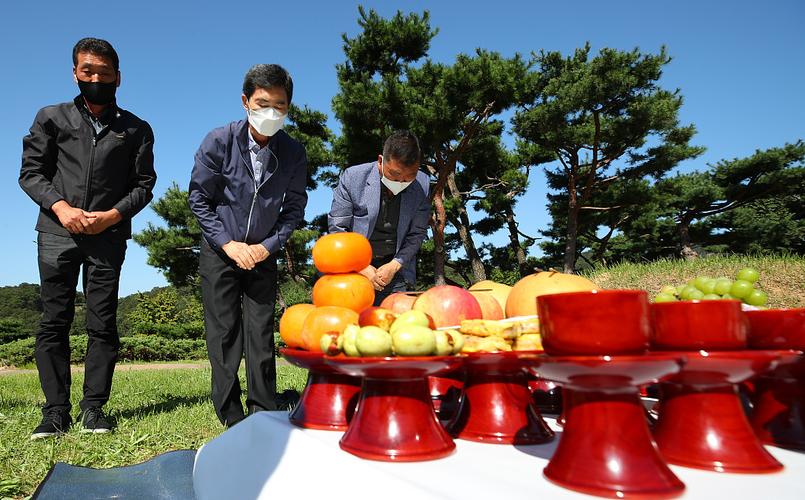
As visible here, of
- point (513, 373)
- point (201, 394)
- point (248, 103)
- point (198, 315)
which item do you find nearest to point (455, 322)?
point (513, 373)

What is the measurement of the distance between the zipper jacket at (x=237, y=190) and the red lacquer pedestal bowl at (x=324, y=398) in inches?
68.8

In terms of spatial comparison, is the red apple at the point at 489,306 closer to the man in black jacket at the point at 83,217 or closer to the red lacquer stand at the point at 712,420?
the red lacquer stand at the point at 712,420

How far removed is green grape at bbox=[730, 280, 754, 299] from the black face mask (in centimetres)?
318

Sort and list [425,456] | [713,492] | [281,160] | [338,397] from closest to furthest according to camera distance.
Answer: [713,492] < [425,456] < [338,397] < [281,160]

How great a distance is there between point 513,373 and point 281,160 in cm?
234

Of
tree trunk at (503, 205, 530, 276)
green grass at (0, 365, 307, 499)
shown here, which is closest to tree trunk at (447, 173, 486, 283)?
tree trunk at (503, 205, 530, 276)

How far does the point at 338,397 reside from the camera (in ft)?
3.82

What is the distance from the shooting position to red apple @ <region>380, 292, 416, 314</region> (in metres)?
1.39

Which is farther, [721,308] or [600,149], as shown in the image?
[600,149]

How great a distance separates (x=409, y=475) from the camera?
80cm

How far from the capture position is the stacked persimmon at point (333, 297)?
1.21 m

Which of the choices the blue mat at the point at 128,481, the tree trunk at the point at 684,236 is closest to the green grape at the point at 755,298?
the blue mat at the point at 128,481

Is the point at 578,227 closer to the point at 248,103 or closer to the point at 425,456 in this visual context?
the point at 248,103

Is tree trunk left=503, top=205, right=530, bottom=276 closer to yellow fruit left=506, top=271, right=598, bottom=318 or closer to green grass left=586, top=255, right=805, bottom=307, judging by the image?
green grass left=586, top=255, right=805, bottom=307
